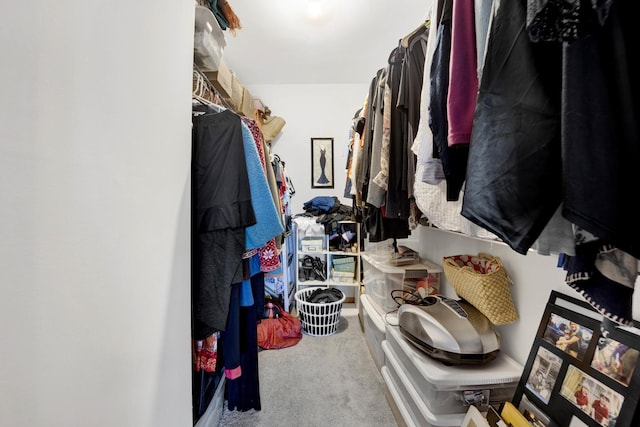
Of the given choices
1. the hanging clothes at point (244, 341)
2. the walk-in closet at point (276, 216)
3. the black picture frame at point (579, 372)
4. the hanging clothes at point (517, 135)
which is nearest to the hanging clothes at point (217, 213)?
the walk-in closet at point (276, 216)

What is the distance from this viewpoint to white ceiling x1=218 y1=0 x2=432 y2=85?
1802 millimetres

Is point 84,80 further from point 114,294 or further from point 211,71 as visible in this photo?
point 211,71

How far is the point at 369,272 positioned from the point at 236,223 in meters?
1.43

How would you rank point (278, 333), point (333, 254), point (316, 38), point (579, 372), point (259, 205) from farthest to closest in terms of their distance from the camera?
1. point (333, 254)
2. point (316, 38)
3. point (278, 333)
4. point (259, 205)
5. point (579, 372)

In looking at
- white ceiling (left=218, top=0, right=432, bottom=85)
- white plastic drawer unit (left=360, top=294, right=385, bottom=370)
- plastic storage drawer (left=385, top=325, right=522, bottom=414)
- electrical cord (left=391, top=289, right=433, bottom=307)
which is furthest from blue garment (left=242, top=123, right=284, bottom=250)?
white ceiling (left=218, top=0, right=432, bottom=85)

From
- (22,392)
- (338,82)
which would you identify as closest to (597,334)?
(22,392)

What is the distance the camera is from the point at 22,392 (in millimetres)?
305

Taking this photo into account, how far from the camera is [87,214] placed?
40 centimetres

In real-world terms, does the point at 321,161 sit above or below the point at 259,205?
above

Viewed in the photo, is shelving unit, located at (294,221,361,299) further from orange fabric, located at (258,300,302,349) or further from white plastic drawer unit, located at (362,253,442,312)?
white plastic drawer unit, located at (362,253,442,312)

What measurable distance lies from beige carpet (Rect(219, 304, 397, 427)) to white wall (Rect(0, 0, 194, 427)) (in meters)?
0.89

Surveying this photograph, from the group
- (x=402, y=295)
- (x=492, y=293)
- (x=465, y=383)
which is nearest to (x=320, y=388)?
(x=402, y=295)

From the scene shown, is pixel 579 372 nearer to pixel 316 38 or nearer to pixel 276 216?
pixel 276 216

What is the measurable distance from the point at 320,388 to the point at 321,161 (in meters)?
2.21
